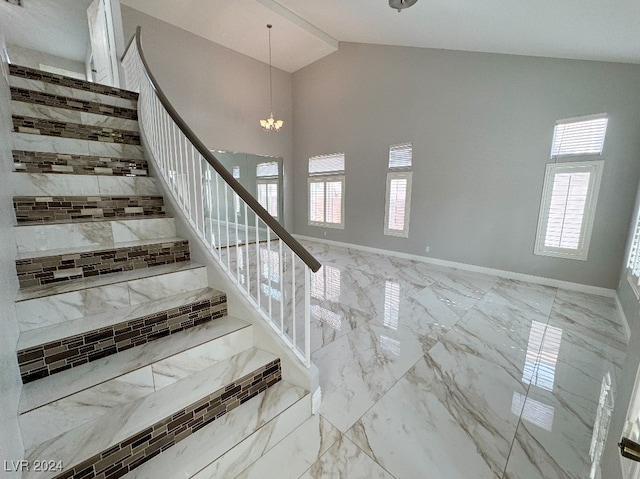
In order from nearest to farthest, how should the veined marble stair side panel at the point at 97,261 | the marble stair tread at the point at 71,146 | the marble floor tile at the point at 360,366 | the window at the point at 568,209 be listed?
1. the veined marble stair side panel at the point at 97,261
2. the marble floor tile at the point at 360,366
3. the marble stair tread at the point at 71,146
4. the window at the point at 568,209

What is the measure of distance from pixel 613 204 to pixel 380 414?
170 inches

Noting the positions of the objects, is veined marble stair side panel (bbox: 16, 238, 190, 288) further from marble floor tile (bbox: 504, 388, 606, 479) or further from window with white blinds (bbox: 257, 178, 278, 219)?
window with white blinds (bbox: 257, 178, 278, 219)

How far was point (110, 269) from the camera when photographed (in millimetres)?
1728

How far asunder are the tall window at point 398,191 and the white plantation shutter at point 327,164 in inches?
→ 53.5

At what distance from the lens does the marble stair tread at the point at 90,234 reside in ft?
5.20

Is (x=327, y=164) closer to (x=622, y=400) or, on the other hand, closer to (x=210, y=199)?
(x=210, y=199)

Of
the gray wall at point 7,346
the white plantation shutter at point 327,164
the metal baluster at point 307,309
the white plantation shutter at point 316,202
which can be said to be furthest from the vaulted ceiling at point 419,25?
the gray wall at point 7,346

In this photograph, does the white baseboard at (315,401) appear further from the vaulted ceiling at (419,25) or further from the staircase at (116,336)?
the vaulted ceiling at (419,25)

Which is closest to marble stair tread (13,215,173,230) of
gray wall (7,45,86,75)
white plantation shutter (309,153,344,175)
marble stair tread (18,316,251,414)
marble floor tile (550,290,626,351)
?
marble stair tread (18,316,251,414)

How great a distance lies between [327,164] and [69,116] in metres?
5.12

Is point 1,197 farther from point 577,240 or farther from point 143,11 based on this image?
point 577,240

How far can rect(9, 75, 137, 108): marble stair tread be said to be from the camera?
7.40 feet

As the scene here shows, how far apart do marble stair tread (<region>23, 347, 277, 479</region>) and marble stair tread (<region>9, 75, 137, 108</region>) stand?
2.89 metres

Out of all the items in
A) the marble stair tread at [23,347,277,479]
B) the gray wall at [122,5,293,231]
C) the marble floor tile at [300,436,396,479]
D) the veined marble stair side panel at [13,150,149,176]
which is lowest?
the marble floor tile at [300,436,396,479]
